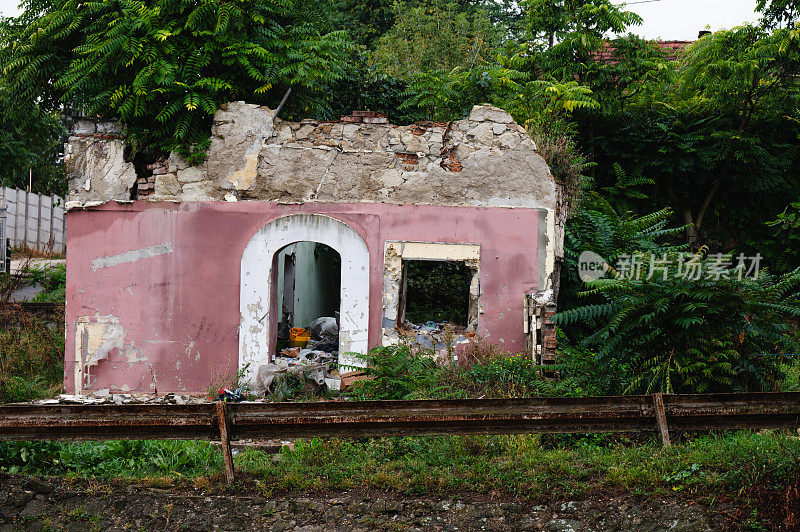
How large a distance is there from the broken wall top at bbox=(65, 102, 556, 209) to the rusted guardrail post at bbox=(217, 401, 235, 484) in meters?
4.89

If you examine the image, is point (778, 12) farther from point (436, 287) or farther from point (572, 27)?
point (436, 287)

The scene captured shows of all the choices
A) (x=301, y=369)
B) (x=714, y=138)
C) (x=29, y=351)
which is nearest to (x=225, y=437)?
(x=301, y=369)

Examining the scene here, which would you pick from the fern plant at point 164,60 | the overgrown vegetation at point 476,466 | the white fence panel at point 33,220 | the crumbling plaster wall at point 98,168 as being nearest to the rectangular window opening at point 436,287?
the fern plant at point 164,60

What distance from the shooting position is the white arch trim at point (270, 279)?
9.21m

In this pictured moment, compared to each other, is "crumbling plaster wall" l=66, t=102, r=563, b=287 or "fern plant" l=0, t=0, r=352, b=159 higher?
"fern plant" l=0, t=0, r=352, b=159

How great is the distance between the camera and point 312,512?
4.59 metres

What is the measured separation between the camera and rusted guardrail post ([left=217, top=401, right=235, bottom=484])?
4871 mm

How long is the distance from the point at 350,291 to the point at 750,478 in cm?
578

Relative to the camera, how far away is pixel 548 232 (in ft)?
30.6

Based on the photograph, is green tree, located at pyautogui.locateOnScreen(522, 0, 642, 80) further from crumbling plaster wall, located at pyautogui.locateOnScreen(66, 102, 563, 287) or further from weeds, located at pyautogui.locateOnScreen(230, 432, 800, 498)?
weeds, located at pyautogui.locateOnScreen(230, 432, 800, 498)

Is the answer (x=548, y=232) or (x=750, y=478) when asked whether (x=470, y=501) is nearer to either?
(x=750, y=478)

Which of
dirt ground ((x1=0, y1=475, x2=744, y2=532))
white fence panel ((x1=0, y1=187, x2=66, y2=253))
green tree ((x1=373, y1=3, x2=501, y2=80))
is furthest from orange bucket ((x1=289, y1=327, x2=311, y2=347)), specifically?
white fence panel ((x1=0, y1=187, x2=66, y2=253))

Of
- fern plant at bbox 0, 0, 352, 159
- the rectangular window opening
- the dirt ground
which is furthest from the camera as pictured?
the rectangular window opening

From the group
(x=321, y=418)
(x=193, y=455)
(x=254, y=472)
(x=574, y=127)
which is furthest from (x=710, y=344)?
(x=574, y=127)
